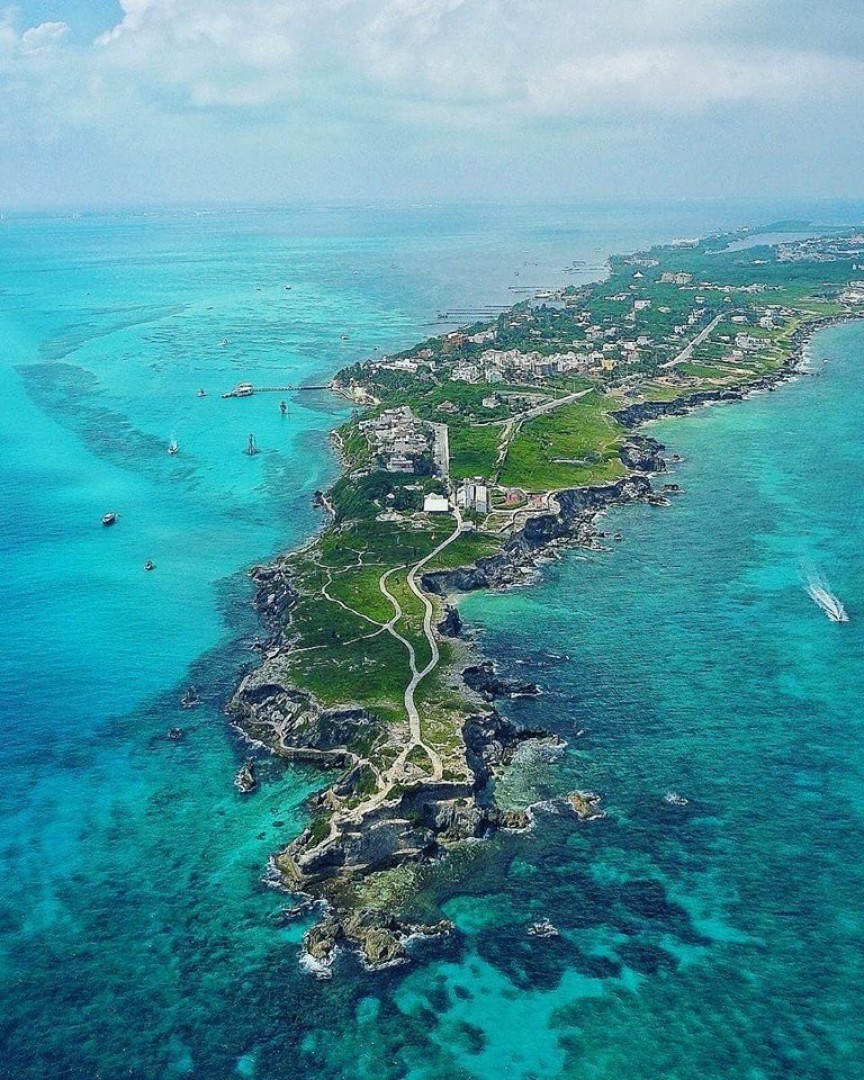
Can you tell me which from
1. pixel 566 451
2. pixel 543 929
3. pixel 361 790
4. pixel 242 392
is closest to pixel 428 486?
pixel 566 451

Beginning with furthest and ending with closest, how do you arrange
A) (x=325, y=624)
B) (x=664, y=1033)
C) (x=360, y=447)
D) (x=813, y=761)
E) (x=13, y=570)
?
(x=360, y=447) → (x=13, y=570) → (x=325, y=624) → (x=813, y=761) → (x=664, y=1033)

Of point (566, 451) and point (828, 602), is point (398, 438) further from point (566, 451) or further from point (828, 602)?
point (828, 602)

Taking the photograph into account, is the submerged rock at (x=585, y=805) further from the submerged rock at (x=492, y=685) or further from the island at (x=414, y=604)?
the submerged rock at (x=492, y=685)

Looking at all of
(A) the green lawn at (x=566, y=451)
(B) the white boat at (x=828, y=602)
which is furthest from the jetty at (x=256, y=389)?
(B) the white boat at (x=828, y=602)

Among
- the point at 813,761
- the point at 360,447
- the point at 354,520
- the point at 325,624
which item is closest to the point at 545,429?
the point at 360,447

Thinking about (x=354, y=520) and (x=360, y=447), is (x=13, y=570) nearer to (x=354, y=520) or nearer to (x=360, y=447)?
(x=354, y=520)

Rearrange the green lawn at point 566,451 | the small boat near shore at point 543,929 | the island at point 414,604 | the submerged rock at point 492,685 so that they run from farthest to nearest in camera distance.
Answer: the green lawn at point 566,451, the submerged rock at point 492,685, the island at point 414,604, the small boat near shore at point 543,929

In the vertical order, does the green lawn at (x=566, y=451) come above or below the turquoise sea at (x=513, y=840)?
above
